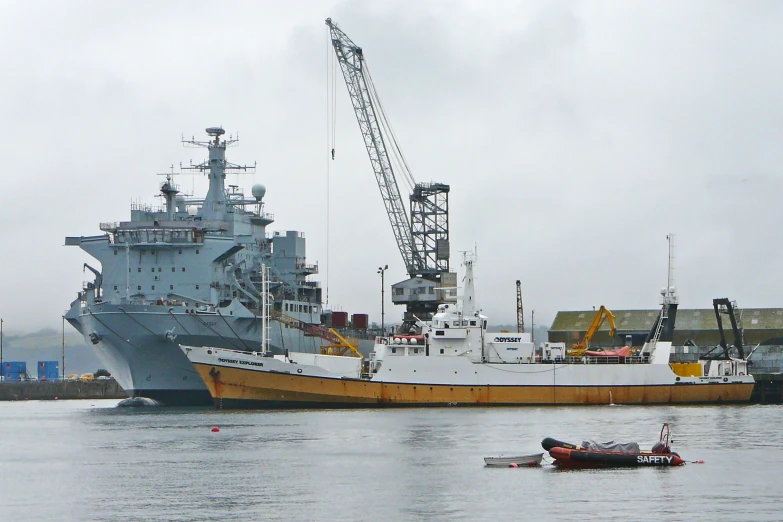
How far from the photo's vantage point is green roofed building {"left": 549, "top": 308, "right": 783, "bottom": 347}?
97.2 metres

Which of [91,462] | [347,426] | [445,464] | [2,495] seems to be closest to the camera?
[2,495]

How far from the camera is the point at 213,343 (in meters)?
84.7

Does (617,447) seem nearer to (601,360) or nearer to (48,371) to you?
(601,360)

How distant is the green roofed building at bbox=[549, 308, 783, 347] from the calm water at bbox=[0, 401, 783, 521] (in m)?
32.1

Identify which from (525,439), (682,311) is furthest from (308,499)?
(682,311)

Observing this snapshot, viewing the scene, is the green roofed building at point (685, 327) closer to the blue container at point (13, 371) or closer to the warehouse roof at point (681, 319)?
the warehouse roof at point (681, 319)

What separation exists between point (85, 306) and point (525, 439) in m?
47.0

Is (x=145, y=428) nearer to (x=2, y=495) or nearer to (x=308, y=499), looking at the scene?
(x=2, y=495)

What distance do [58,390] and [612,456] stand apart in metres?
88.5

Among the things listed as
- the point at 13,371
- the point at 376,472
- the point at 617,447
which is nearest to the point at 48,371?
the point at 13,371

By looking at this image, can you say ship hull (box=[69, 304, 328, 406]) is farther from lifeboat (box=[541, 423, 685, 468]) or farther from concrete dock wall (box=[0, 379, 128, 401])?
lifeboat (box=[541, 423, 685, 468])

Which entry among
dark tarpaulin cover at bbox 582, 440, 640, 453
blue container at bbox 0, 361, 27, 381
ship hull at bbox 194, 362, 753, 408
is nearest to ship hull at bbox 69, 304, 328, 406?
ship hull at bbox 194, 362, 753, 408

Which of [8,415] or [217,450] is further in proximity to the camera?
[8,415]

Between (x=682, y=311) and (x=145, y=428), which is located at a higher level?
(x=682, y=311)
